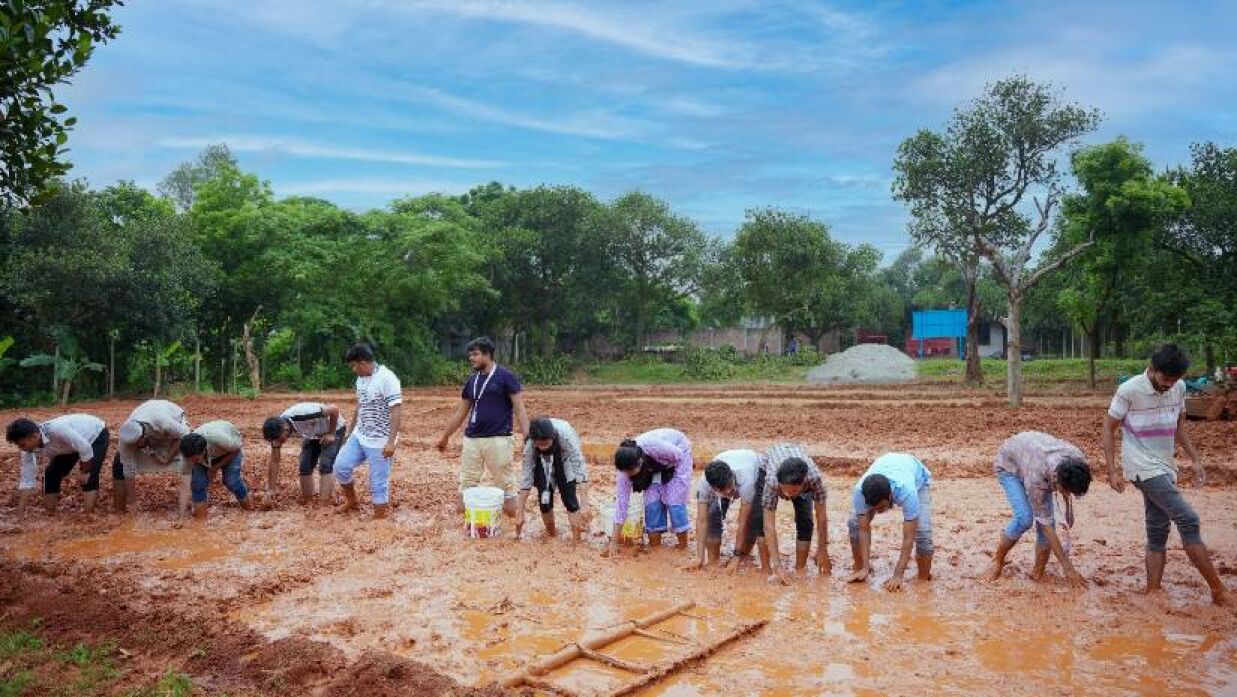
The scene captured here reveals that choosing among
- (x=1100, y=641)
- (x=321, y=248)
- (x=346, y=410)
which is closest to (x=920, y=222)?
(x=346, y=410)

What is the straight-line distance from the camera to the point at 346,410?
72.9 ft

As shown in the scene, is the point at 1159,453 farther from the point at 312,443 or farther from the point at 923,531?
the point at 312,443

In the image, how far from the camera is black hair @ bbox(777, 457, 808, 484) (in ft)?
22.6

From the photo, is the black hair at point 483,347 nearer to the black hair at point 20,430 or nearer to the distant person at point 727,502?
the distant person at point 727,502

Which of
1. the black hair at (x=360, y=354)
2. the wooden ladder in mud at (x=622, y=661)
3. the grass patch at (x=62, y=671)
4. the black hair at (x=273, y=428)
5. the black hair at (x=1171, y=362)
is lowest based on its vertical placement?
the grass patch at (x=62, y=671)

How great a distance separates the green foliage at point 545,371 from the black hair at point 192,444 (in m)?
28.1

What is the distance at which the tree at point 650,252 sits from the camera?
39688mm

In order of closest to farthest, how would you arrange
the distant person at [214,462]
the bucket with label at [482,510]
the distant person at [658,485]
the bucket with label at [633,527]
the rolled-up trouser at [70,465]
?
the distant person at [658,485], the bucket with label at [633,527], the bucket with label at [482,510], the distant person at [214,462], the rolled-up trouser at [70,465]

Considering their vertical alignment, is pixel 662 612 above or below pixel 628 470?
below

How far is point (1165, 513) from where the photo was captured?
21.8ft

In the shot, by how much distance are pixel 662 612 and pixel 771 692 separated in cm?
133

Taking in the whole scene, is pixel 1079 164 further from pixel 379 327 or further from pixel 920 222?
pixel 379 327

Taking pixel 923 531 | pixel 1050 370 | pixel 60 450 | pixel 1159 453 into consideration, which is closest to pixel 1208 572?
pixel 1159 453

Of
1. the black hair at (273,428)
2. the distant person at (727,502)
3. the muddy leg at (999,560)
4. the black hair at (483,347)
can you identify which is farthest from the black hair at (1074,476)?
the black hair at (273,428)
